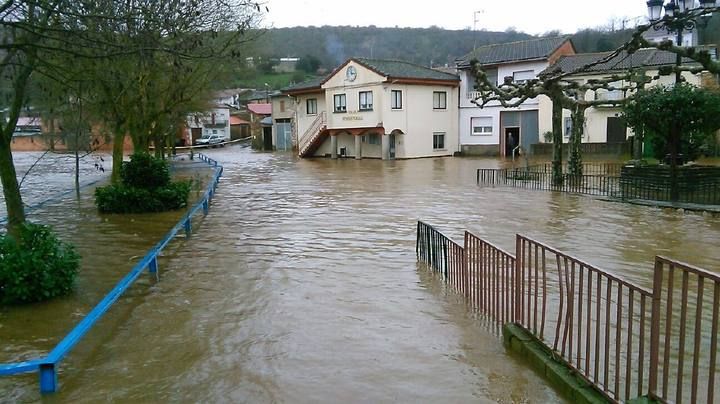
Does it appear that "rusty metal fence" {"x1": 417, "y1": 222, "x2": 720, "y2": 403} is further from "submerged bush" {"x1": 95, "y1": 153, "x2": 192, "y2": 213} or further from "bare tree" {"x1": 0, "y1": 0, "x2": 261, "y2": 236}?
"submerged bush" {"x1": 95, "y1": 153, "x2": 192, "y2": 213}

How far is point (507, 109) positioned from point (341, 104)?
1152cm

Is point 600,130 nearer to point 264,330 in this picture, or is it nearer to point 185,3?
point 185,3

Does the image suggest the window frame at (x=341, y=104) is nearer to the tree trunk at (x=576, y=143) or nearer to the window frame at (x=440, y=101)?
the window frame at (x=440, y=101)

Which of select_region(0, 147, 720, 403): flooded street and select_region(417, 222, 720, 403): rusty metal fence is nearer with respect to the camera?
select_region(417, 222, 720, 403): rusty metal fence

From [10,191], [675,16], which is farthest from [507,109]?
[10,191]

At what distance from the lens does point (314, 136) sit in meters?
49.0

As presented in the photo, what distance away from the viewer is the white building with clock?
43781mm

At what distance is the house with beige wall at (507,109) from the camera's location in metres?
42.8

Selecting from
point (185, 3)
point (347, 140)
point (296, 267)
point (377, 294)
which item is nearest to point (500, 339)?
point (377, 294)

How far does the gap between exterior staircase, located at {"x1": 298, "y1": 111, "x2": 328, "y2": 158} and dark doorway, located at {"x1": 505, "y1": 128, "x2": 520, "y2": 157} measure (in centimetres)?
1295

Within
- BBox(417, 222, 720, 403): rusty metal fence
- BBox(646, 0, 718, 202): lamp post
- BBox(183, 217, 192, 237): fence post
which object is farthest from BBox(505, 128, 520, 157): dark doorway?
BBox(417, 222, 720, 403): rusty metal fence

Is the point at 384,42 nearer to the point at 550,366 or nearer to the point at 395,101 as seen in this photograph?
the point at 395,101

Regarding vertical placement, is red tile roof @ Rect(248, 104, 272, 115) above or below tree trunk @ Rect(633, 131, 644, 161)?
above

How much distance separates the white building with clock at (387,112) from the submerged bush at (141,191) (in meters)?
26.7
